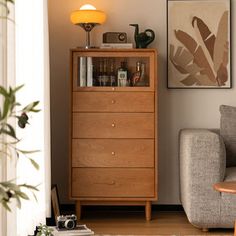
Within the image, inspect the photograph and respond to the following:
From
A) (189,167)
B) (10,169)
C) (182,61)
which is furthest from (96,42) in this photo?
(10,169)

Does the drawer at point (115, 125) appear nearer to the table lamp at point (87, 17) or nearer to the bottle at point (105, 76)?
the bottle at point (105, 76)

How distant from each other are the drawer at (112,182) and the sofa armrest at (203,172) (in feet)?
1.53

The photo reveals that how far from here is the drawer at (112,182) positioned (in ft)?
15.2

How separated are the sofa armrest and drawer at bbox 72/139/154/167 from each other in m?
0.46

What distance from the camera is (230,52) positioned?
506 cm

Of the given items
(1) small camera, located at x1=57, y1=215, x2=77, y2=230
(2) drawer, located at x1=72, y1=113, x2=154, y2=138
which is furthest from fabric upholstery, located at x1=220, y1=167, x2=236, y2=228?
(1) small camera, located at x1=57, y1=215, x2=77, y2=230

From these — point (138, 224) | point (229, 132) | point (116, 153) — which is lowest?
point (138, 224)

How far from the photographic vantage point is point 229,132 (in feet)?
15.2

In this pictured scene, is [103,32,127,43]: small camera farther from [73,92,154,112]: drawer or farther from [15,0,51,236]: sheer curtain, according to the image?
[15,0,51,236]: sheer curtain

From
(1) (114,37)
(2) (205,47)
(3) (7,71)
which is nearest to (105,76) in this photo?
(1) (114,37)

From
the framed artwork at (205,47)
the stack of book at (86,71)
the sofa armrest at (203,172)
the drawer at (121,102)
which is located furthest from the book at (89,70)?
the sofa armrest at (203,172)

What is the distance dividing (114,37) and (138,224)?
1.56 metres

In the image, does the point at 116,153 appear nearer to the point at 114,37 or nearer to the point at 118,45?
the point at 118,45

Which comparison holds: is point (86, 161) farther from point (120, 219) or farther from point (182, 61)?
point (182, 61)
